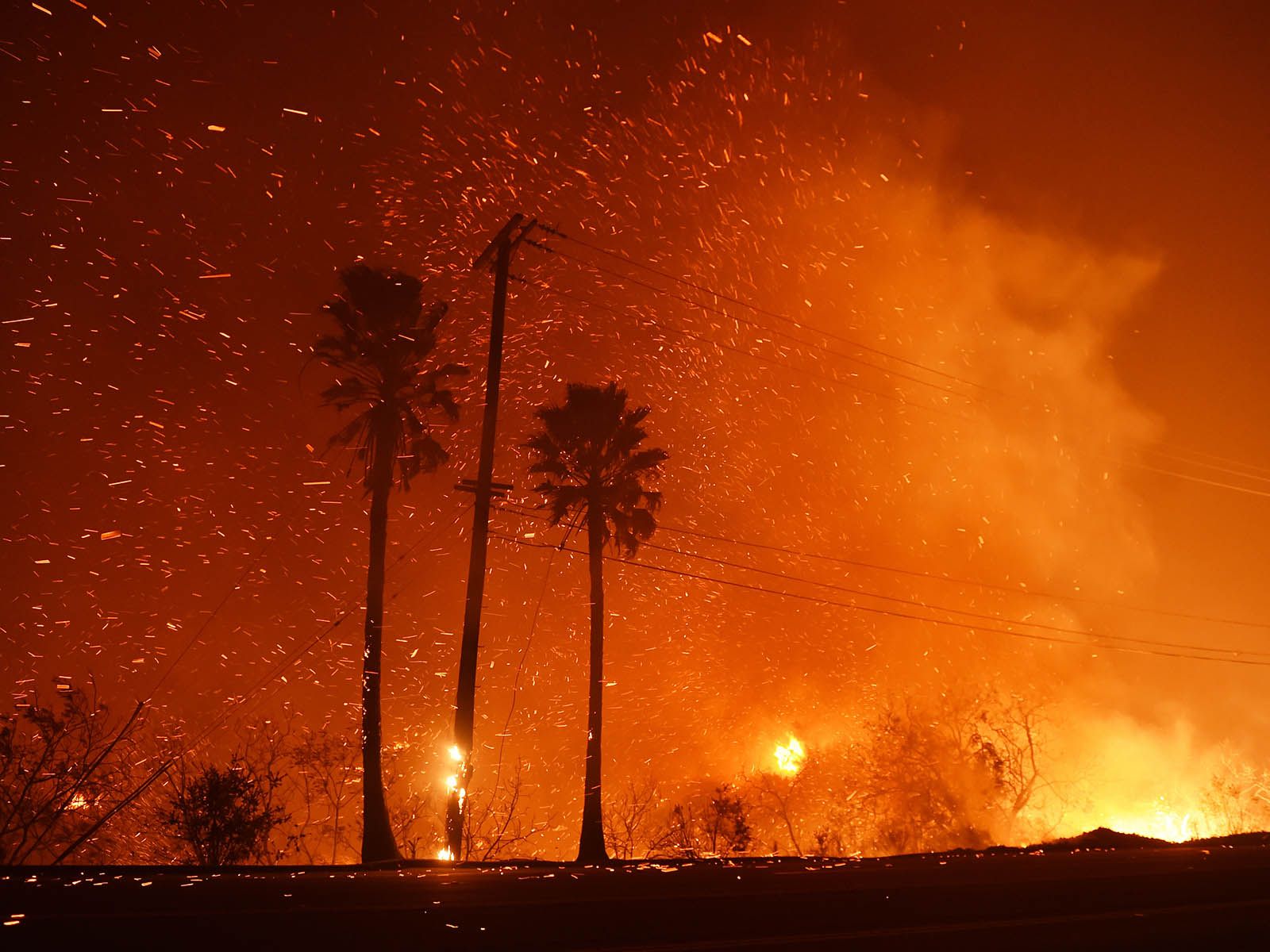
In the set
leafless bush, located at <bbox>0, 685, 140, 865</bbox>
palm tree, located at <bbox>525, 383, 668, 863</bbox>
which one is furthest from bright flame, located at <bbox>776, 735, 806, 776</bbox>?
leafless bush, located at <bbox>0, 685, 140, 865</bbox>

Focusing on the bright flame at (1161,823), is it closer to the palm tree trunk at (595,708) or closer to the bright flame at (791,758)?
the bright flame at (791,758)

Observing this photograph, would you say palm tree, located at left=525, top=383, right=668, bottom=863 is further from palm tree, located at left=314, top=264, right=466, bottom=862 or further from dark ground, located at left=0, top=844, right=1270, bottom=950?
dark ground, located at left=0, top=844, right=1270, bottom=950

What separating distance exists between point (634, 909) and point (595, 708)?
19.0m

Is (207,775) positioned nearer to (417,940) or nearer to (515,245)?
(515,245)

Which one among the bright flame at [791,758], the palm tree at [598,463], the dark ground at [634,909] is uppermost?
the palm tree at [598,463]

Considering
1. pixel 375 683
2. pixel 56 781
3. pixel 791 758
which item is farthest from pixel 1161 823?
pixel 56 781

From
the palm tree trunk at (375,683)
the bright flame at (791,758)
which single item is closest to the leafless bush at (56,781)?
the palm tree trunk at (375,683)

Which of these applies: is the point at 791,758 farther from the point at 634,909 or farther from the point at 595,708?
the point at 634,909

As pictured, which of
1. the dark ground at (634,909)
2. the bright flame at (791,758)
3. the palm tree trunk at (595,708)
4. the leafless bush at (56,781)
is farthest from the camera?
the bright flame at (791,758)

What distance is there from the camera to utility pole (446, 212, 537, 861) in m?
17.2

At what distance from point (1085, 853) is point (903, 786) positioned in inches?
1079

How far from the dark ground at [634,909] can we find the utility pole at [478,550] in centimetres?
598

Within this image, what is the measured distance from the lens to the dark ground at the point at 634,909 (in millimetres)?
5898

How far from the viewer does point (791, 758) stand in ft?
134
